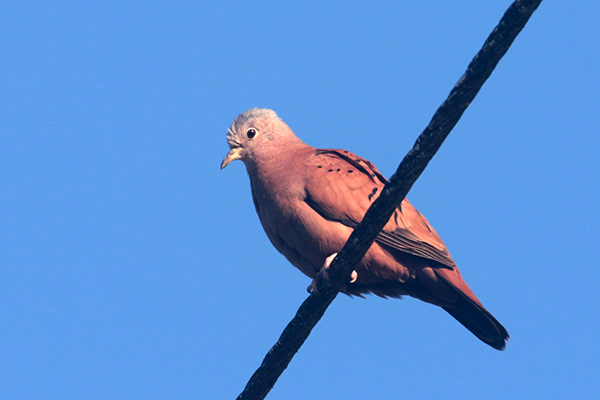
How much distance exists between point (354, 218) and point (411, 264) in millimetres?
610

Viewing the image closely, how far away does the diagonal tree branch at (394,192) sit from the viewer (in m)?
3.40

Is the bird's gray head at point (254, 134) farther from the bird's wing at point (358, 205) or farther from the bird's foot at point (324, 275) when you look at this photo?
the bird's foot at point (324, 275)

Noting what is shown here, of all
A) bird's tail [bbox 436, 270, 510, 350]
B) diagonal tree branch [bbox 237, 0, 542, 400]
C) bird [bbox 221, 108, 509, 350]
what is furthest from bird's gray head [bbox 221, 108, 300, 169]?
diagonal tree branch [bbox 237, 0, 542, 400]

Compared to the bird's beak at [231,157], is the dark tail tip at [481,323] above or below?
below

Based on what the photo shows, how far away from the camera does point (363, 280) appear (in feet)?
19.3

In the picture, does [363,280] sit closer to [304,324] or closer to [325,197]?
[325,197]

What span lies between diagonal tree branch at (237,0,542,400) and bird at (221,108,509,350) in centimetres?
107

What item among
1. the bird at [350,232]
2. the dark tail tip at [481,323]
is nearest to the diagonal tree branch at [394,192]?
→ the bird at [350,232]

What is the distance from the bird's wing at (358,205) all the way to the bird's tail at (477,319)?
278 millimetres

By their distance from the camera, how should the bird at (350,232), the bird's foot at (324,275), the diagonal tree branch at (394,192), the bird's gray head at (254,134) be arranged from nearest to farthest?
the diagonal tree branch at (394,192) < the bird's foot at (324,275) < the bird at (350,232) < the bird's gray head at (254,134)

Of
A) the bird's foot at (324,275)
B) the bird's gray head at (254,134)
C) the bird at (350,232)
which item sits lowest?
the bird's foot at (324,275)

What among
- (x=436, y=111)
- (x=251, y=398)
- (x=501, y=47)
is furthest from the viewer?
(x=251, y=398)

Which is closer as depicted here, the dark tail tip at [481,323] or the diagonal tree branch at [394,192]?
the diagonal tree branch at [394,192]

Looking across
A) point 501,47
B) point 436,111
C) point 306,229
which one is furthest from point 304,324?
point 501,47
